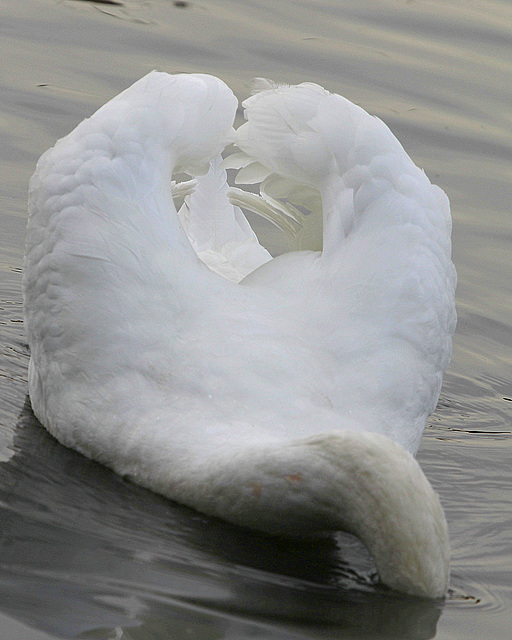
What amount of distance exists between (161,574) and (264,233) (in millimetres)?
4357

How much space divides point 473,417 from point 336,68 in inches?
207

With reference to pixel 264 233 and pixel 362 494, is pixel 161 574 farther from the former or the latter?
pixel 264 233

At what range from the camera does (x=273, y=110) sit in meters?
6.32

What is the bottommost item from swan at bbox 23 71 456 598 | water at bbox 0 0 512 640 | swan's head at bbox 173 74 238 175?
water at bbox 0 0 512 640

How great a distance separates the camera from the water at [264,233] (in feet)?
15.2

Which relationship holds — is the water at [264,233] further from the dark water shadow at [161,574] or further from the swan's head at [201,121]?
the swan's head at [201,121]

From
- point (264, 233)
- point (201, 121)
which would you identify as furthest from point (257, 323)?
point (264, 233)

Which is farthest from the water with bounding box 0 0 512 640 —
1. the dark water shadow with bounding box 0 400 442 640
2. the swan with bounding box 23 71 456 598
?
the swan with bounding box 23 71 456 598

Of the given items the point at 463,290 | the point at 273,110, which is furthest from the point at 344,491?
the point at 463,290

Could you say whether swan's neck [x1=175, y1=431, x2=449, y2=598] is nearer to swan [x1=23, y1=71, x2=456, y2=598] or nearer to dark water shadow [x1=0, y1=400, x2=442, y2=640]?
swan [x1=23, y1=71, x2=456, y2=598]

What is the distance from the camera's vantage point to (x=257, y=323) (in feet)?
18.3

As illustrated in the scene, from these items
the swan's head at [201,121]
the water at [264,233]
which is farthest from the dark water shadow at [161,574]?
the swan's head at [201,121]

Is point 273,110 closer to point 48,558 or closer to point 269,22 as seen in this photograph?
point 48,558

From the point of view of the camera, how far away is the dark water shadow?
4.52 m
